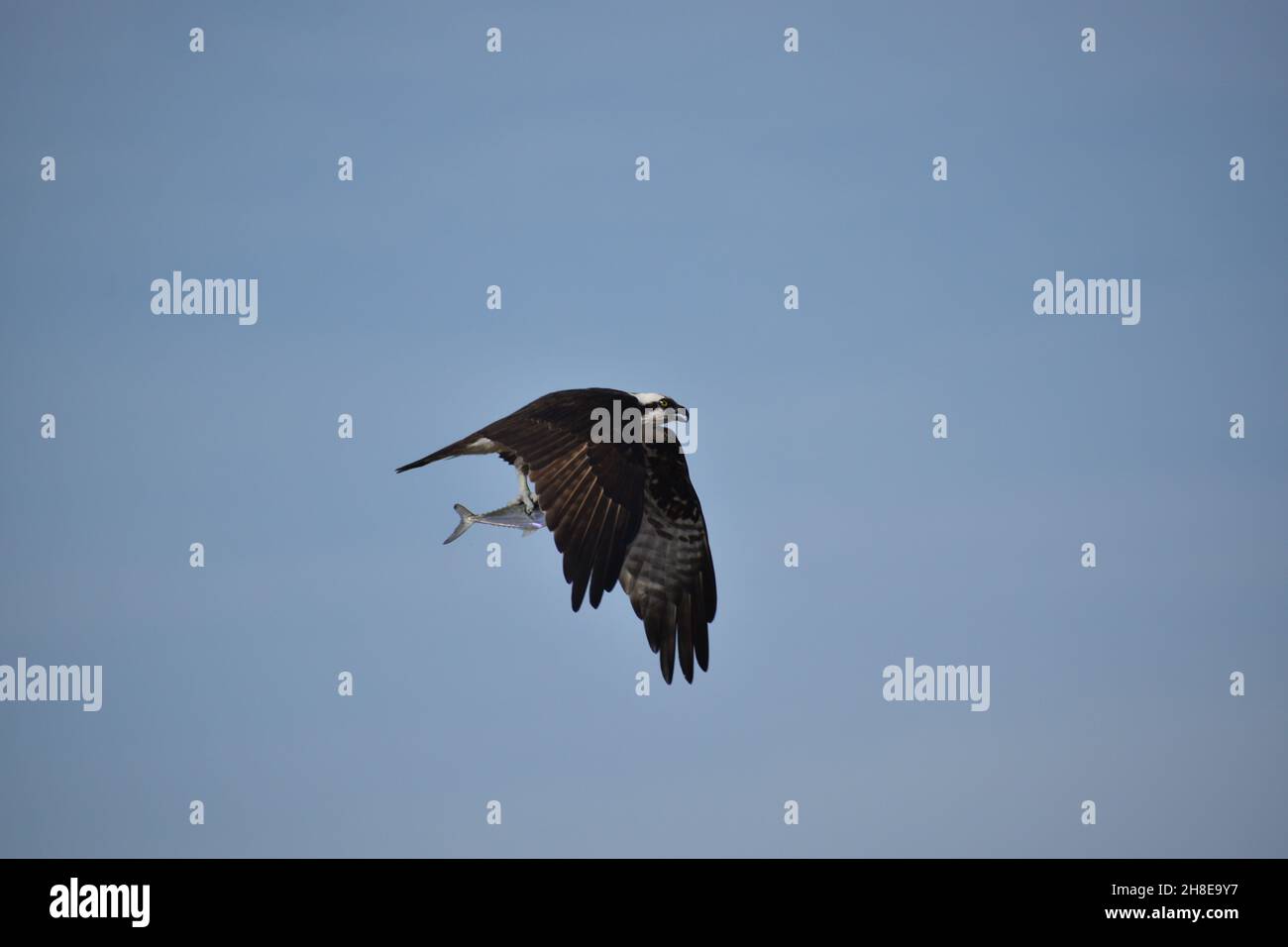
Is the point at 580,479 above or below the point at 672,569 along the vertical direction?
above

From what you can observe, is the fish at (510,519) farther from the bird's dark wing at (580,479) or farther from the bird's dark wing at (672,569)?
the bird's dark wing at (672,569)

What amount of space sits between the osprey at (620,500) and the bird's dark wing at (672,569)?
0.6 inches

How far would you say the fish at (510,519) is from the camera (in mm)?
26438

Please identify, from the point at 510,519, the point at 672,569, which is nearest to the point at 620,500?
the point at 510,519

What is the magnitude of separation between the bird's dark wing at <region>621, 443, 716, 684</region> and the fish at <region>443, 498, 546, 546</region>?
2.36 m

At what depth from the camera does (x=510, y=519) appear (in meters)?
26.6

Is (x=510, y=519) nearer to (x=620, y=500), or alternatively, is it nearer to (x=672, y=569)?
(x=620, y=500)

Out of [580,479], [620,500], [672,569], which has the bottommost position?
[672,569]

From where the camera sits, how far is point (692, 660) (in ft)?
93.1

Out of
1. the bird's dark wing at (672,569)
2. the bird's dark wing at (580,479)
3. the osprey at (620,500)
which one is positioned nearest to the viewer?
the bird's dark wing at (580,479)

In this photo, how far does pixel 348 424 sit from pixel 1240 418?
1857 cm

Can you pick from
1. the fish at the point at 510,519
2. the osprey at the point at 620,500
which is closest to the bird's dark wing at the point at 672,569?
the osprey at the point at 620,500

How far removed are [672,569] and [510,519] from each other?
3373 millimetres
